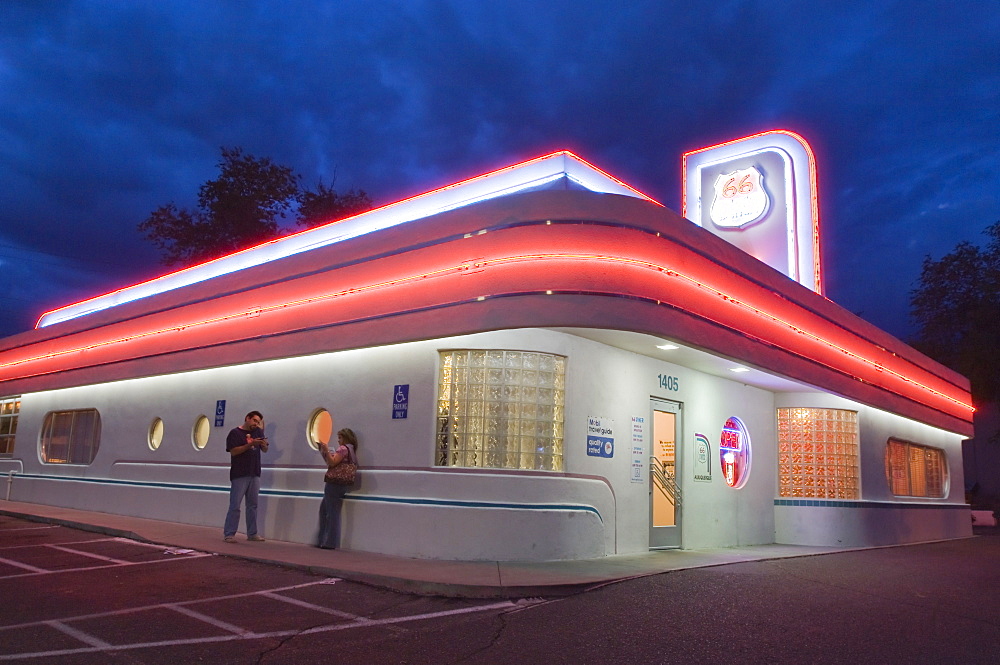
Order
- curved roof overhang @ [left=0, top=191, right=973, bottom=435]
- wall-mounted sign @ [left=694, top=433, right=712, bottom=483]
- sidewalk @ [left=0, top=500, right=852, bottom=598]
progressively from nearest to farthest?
1. sidewalk @ [left=0, top=500, right=852, bottom=598]
2. curved roof overhang @ [left=0, top=191, right=973, bottom=435]
3. wall-mounted sign @ [left=694, top=433, right=712, bottom=483]

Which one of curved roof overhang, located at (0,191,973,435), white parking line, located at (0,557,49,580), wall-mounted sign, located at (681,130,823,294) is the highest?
wall-mounted sign, located at (681,130,823,294)

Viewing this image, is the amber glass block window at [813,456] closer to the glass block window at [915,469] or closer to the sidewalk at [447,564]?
the sidewalk at [447,564]

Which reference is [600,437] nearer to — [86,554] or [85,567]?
[85,567]

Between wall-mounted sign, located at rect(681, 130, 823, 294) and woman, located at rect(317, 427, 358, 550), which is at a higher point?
wall-mounted sign, located at rect(681, 130, 823, 294)

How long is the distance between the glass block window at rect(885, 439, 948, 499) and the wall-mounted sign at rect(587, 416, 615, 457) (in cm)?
972

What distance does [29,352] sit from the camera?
20.9 meters

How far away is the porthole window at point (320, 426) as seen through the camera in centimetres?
1248

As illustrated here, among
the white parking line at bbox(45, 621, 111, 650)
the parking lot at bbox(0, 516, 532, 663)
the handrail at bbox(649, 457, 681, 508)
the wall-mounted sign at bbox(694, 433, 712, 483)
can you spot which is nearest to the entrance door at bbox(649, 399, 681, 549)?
the handrail at bbox(649, 457, 681, 508)

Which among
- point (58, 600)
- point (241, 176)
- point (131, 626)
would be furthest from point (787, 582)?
point (241, 176)

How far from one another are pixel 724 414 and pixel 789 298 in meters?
2.39

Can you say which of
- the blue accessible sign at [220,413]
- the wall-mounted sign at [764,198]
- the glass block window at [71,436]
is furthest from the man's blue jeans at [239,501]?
the wall-mounted sign at [764,198]

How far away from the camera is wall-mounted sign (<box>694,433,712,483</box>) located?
13.4 metres

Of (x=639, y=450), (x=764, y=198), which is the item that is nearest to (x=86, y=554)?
(x=639, y=450)

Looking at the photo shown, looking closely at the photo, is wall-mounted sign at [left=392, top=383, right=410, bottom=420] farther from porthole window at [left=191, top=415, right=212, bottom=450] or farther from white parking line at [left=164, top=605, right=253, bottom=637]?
porthole window at [left=191, top=415, right=212, bottom=450]
